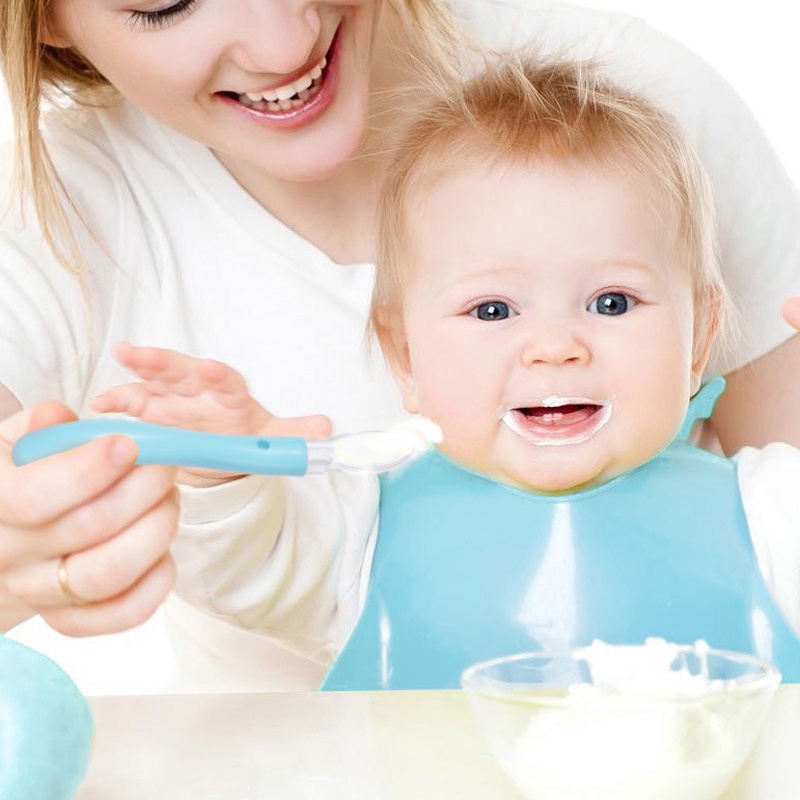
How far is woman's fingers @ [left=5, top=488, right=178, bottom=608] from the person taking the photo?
88 centimetres

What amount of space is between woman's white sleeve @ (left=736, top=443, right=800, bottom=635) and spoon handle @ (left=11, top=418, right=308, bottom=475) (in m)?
0.60

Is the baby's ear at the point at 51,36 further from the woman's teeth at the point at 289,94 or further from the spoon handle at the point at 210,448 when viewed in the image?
the spoon handle at the point at 210,448

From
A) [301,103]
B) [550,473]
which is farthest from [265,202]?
[550,473]

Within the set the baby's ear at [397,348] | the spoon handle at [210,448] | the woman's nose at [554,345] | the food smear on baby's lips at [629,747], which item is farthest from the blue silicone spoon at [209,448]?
the baby's ear at [397,348]

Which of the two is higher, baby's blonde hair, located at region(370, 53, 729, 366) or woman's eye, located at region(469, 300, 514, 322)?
baby's blonde hair, located at region(370, 53, 729, 366)

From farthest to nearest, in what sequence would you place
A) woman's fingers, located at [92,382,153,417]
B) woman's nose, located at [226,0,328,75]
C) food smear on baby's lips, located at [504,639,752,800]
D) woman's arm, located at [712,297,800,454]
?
woman's arm, located at [712,297,800,454]
woman's nose, located at [226,0,328,75]
woman's fingers, located at [92,382,153,417]
food smear on baby's lips, located at [504,639,752,800]

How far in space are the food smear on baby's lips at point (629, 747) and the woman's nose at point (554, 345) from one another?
1.54ft

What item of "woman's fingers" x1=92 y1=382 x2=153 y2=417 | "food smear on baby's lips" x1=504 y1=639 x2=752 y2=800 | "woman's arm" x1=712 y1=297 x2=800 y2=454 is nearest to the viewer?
"food smear on baby's lips" x1=504 y1=639 x2=752 y2=800

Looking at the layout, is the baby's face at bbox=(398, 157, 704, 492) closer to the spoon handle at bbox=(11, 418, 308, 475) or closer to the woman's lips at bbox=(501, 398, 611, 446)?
the woman's lips at bbox=(501, 398, 611, 446)

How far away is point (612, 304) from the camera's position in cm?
123

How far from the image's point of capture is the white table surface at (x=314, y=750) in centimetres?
81

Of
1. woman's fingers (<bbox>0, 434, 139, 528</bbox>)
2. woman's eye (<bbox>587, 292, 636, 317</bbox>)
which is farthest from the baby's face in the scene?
woman's fingers (<bbox>0, 434, 139, 528</bbox>)

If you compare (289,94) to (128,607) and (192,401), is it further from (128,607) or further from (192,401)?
(128,607)

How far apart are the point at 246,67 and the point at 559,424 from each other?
475 millimetres
